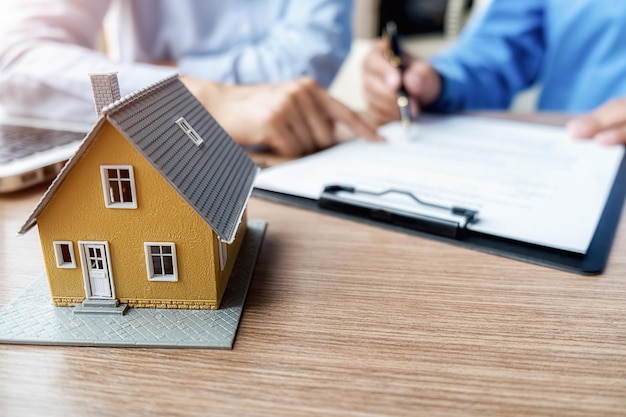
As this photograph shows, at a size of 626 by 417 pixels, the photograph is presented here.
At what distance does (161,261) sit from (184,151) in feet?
0.28

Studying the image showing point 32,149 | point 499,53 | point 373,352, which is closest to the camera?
point 373,352

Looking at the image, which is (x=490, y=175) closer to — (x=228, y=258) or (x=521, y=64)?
(x=228, y=258)

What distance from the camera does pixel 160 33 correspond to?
Result: 109cm

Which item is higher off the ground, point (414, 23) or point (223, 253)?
point (223, 253)

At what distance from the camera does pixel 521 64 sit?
1320mm

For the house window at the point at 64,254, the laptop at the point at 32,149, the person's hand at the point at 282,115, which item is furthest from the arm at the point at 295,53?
the house window at the point at 64,254

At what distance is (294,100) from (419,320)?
18.2 inches

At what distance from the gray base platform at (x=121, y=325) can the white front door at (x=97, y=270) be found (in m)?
0.02

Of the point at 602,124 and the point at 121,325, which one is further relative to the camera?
the point at 602,124

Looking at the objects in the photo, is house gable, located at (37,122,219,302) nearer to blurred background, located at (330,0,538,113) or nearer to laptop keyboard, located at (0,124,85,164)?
laptop keyboard, located at (0,124,85,164)

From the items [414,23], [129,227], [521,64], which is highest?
[129,227]

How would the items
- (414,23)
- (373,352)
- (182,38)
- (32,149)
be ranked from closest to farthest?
(373,352) → (32,149) → (182,38) → (414,23)

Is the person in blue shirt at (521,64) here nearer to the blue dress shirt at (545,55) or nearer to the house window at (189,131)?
the blue dress shirt at (545,55)

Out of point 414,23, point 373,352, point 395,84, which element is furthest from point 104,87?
point 414,23
